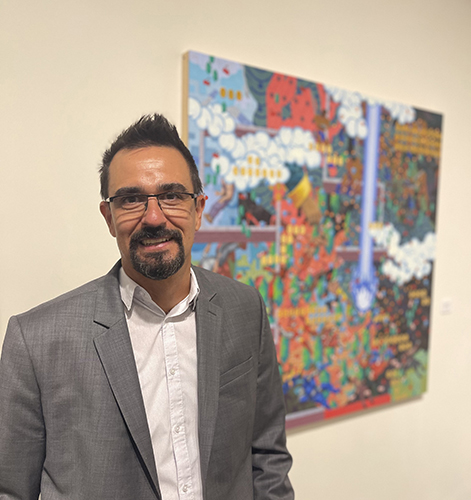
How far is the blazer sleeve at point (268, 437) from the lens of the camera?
48.4 inches

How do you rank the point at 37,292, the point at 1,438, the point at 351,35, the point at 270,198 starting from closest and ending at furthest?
the point at 1,438, the point at 37,292, the point at 270,198, the point at 351,35

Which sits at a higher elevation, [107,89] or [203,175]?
[107,89]

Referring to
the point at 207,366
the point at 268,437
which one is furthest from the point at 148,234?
the point at 268,437

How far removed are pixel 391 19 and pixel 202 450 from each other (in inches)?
77.0

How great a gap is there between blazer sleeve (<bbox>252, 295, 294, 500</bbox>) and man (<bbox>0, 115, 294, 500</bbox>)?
0.04 m

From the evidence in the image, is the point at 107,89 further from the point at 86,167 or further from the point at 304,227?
the point at 304,227

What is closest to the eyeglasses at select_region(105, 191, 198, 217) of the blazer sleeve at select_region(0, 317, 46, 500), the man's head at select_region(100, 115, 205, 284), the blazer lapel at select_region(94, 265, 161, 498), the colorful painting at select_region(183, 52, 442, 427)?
the man's head at select_region(100, 115, 205, 284)

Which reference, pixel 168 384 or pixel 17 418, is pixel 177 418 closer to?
pixel 168 384

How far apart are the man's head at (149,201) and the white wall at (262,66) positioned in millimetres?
385

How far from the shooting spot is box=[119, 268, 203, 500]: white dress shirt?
1.04 meters

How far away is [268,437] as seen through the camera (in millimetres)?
1252

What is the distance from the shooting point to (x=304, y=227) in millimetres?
1822

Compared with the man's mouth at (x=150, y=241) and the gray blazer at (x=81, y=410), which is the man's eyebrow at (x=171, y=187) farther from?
the gray blazer at (x=81, y=410)

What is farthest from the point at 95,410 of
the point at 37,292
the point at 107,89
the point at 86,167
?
the point at 107,89
